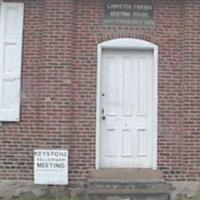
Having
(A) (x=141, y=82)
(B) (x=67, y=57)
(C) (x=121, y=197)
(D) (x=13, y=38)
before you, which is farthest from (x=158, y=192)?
(D) (x=13, y=38)

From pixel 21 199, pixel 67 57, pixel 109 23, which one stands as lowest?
pixel 21 199

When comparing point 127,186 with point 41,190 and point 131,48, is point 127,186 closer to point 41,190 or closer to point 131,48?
point 41,190

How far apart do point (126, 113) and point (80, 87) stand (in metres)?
1.05

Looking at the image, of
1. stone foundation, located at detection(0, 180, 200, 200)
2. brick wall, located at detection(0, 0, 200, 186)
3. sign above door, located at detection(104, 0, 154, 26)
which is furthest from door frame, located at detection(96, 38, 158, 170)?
stone foundation, located at detection(0, 180, 200, 200)

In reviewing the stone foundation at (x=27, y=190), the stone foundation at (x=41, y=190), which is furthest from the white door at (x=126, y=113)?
→ the stone foundation at (x=27, y=190)

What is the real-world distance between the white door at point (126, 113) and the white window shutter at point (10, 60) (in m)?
1.68

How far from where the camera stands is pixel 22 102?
37.4 feet

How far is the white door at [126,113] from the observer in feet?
37.8

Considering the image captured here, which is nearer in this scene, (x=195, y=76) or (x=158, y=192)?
(x=158, y=192)

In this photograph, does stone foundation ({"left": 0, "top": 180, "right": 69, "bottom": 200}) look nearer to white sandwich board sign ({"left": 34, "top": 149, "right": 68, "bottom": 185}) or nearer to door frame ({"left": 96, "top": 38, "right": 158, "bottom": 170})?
white sandwich board sign ({"left": 34, "top": 149, "right": 68, "bottom": 185})

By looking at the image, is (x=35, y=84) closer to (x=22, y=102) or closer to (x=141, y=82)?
(x=22, y=102)

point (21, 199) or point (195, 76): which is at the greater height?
point (195, 76)

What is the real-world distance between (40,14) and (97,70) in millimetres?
1584

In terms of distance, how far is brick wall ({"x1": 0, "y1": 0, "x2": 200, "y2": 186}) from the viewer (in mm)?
11266
